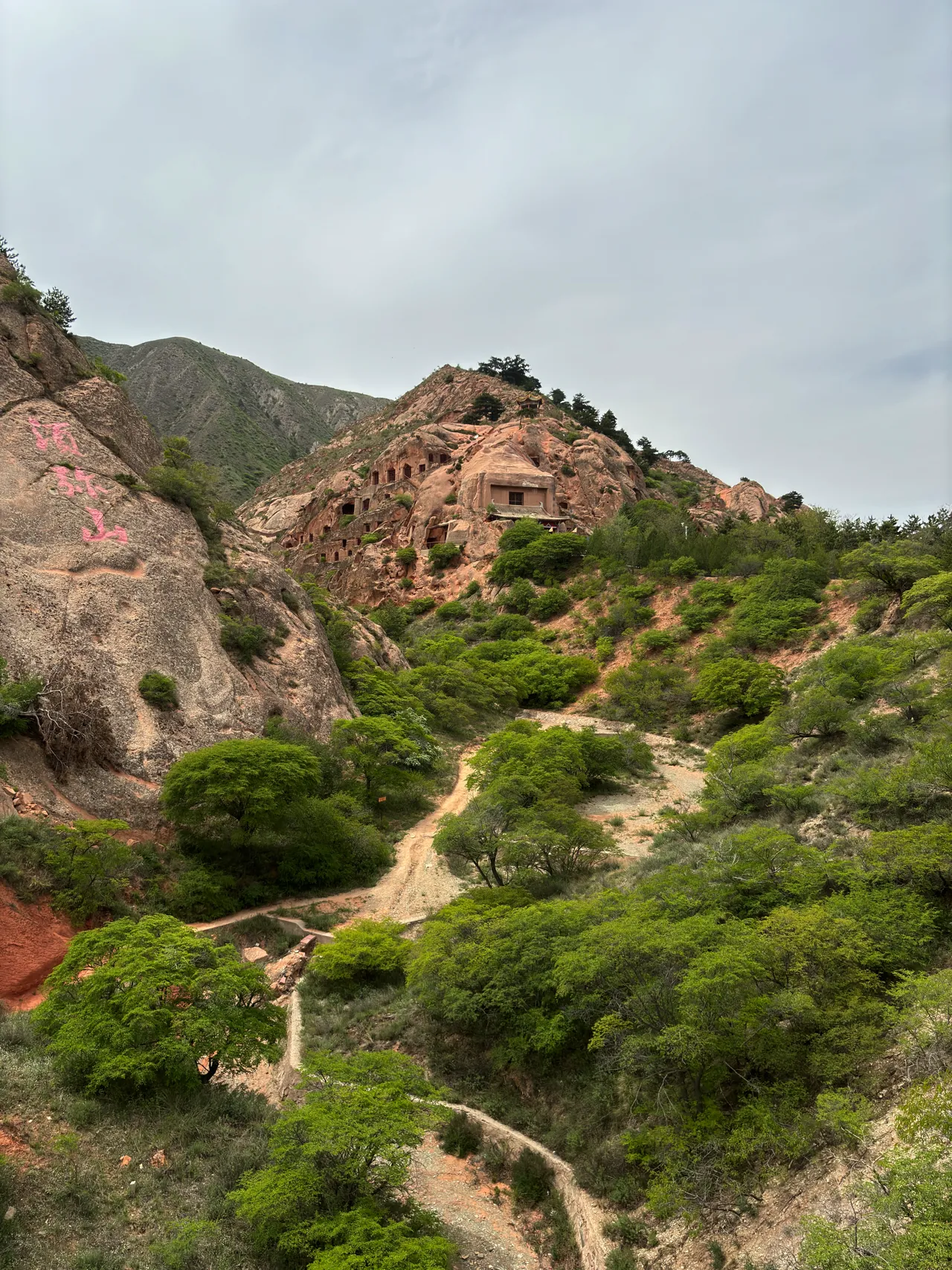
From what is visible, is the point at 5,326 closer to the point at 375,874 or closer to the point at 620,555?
the point at 375,874

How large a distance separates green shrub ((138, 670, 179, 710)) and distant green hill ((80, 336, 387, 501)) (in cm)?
8153

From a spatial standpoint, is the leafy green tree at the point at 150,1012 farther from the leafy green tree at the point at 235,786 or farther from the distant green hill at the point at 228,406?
the distant green hill at the point at 228,406

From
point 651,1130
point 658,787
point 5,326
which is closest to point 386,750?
point 658,787

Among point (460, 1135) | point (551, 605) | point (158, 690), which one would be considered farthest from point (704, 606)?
point (460, 1135)

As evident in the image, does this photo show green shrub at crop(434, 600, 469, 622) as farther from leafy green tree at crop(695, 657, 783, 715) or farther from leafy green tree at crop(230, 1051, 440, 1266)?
leafy green tree at crop(230, 1051, 440, 1266)

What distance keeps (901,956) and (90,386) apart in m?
36.0

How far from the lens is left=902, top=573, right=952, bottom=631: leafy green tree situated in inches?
1006

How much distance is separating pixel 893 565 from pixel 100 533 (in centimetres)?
3262

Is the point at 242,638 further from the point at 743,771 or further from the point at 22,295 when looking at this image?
the point at 743,771

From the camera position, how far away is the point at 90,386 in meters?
32.7

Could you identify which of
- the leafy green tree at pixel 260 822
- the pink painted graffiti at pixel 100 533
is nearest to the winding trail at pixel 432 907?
the leafy green tree at pixel 260 822

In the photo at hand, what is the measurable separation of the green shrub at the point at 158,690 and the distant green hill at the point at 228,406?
3210 inches

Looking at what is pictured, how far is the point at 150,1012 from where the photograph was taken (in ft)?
39.4

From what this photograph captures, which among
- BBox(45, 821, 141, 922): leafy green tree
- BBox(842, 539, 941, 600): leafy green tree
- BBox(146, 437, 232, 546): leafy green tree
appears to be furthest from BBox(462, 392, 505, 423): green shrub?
BBox(45, 821, 141, 922): leafy green tree
